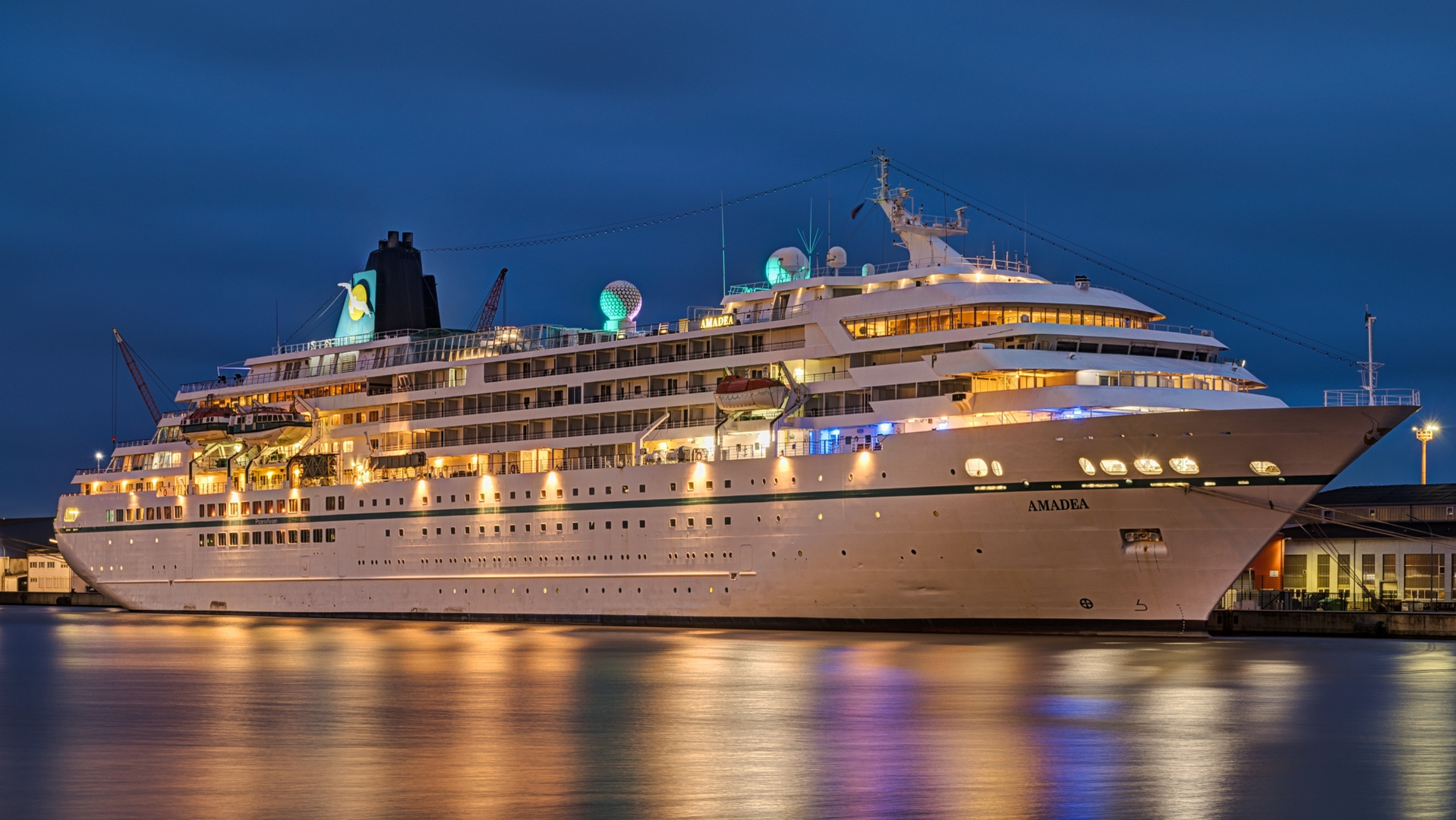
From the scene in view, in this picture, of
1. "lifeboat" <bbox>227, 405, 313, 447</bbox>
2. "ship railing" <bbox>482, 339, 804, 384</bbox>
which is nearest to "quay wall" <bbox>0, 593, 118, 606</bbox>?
"lifeboat" <bbox>227, 405, 313, 447</bbox>

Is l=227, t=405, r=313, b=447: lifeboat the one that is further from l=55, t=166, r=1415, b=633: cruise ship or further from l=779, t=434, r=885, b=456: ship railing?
l=779, t=434, r=885, b=456: ship railing

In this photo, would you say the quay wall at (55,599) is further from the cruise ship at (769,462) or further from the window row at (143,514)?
the cruise ship at (769,462)

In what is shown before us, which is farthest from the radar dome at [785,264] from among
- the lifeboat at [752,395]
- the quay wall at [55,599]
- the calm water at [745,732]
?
the quay wall at [55,599]

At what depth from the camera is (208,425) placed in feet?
207

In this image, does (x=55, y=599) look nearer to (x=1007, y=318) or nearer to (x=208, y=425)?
(x=208, y=425)

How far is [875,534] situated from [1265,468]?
33.0 ft

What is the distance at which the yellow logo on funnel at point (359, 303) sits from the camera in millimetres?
64125

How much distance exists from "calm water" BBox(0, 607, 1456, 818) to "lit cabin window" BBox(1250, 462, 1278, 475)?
424cm

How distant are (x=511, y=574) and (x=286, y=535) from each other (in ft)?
42.3

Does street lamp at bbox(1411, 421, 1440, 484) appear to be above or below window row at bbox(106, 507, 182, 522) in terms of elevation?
above

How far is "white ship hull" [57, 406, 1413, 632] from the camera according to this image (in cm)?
3750

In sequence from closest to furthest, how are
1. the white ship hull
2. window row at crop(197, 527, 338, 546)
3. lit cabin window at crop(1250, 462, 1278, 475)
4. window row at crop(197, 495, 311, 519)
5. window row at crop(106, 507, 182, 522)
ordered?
1. lit cabin window at crop(1250, 462, 1278, 475)
2. the white ship hull
3. window row at crop(197, 527, 338, 546)
4. window row at crop(197, 495, 311, 519)
5. window row at crop(106, 507, 182, 522)

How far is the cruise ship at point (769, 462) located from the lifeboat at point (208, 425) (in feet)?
0.43

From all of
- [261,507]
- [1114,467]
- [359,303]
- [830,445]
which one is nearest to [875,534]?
[830,445]
